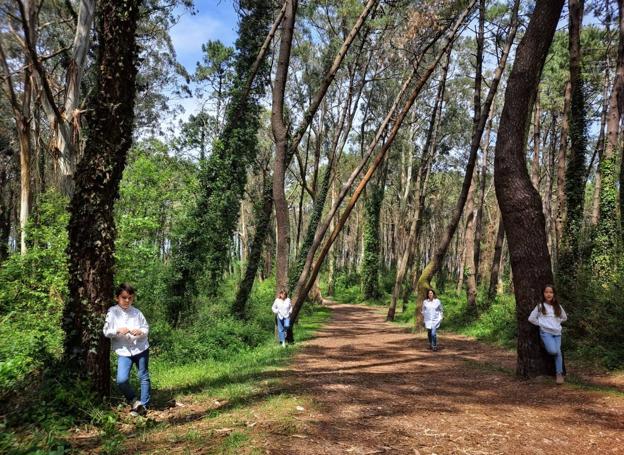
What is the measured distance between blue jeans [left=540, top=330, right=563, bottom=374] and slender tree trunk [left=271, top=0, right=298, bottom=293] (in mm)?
7107

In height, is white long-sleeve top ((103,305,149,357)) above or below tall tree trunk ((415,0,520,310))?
below

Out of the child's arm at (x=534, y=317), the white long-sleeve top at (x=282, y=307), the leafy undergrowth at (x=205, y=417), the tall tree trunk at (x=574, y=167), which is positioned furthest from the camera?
the tall tree trunk at (x=574, y=167)

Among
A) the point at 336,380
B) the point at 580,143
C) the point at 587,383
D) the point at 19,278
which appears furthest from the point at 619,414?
the point at 19,278

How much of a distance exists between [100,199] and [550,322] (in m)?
6.92

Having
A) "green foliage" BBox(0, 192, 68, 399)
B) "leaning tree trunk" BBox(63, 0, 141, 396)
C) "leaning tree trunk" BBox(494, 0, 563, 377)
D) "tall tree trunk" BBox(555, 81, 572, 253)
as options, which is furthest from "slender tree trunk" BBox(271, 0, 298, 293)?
"tall tree trunk" BBox(555, 81, 572, 253)

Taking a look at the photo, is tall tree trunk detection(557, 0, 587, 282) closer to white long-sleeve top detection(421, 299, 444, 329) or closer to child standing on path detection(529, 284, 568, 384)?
white long-sleeve top detection(421, 299, 444, 329)

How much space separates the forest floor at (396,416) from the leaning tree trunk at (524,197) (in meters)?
0.74

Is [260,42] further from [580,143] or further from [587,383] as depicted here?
[587,383]

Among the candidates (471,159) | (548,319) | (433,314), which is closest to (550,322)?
(548,319)

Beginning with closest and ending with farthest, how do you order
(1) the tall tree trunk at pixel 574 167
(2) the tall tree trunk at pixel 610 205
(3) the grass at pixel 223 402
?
1. (3) the grass at pixel 223 402
2. (2) the tall tree trunk at pixel 610 205
3. (1) the tall tree trunk at pixel 574 167

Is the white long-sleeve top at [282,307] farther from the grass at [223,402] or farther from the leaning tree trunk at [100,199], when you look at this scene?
the leaning tree trunk at [100,199]

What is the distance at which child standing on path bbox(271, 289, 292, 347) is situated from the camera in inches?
476

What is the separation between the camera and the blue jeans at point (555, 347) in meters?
6.95

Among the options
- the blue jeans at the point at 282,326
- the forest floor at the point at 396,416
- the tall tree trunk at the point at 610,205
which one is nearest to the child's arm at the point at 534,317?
the forest floor at the point at 396,416
